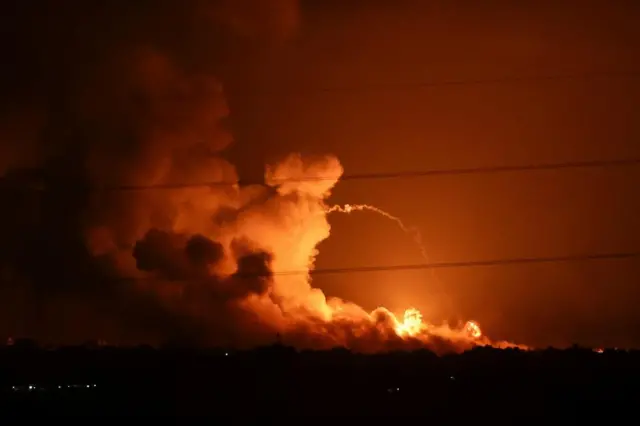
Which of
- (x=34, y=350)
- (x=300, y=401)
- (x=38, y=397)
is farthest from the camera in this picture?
(x=34, y=350)

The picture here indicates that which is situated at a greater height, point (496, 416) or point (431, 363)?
point (431, 363)

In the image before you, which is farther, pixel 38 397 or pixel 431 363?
pixel 431 363

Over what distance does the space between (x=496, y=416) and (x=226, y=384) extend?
903 cm

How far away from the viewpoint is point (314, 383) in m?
29.0

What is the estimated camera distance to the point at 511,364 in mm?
32250

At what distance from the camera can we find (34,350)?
36.8 metres

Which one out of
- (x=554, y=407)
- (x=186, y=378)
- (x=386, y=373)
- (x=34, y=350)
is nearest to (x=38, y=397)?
(x=186, y=378)

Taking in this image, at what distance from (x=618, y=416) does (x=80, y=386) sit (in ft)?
63.8

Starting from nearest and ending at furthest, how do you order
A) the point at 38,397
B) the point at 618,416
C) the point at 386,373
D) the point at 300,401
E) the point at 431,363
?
1. the point at 618,416
2. the point at 300,401
3. the point at 38,397
4. the point at 386,373
5. the point at 431,363

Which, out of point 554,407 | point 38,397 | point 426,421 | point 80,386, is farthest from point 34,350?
point 554,407

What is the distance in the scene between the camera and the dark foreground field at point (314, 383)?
26317mm

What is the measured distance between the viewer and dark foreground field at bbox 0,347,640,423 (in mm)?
26317

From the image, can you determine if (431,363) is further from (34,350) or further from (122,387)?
(34,350)

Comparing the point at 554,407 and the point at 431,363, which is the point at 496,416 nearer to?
the point at 554,407
